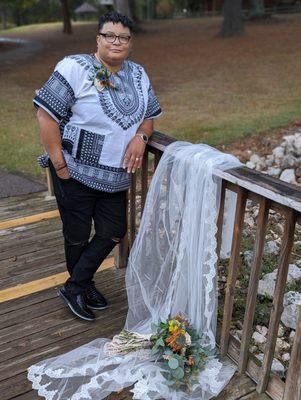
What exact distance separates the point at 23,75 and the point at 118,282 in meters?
12.4

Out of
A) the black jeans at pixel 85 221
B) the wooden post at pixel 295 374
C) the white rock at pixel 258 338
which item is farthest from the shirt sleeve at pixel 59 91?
the white rock at pixel 258 338

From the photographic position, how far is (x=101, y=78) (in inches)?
100

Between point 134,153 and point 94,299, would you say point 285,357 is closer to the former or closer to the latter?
point 94,299

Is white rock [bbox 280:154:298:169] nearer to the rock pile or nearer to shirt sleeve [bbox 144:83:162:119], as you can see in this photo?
the rock pile

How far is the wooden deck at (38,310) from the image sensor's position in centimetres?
258

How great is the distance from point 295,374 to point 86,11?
159 feet

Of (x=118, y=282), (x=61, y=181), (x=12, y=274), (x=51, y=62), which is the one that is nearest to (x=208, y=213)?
(x=61, y=181)

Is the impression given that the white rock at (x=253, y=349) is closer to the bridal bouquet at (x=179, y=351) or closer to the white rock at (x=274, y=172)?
the bridal bouquet at (x=179, y=351)

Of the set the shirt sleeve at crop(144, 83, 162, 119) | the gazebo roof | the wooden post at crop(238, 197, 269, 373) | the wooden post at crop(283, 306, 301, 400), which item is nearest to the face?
the shirt sleeve at crop(144, 83, 162, 119)

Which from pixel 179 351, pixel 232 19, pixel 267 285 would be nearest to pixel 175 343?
pixel 179 351

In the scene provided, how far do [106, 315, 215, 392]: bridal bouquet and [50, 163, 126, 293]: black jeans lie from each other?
1.93 ft

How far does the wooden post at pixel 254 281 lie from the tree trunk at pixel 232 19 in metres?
20.0

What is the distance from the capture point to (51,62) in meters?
17.2

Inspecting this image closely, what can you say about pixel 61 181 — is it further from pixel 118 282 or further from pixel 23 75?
pixel 23 75
